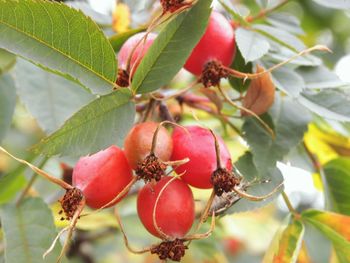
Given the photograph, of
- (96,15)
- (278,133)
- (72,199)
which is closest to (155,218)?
(72,199)

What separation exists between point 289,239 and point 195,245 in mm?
934

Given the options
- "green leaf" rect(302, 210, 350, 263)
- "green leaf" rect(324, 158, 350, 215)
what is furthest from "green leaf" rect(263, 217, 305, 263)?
"green leaf" rect(324, 158, 350, 215)

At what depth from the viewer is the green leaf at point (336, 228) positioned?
1.12m

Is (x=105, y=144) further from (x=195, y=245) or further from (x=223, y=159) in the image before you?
(x=195, y=245)

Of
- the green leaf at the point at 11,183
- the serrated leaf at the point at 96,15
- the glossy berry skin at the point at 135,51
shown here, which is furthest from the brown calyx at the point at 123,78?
the serrated leaf at the point at 96,15

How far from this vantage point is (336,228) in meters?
1.14

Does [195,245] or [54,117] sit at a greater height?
[54,117]

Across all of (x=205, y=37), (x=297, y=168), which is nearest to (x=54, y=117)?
(x=205, y=37)

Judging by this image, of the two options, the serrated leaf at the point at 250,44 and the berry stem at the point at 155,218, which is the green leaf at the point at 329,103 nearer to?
the serrated leaf at the point at 250,44

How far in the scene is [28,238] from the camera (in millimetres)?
1056

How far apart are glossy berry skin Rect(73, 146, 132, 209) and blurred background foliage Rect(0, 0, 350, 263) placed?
21cm

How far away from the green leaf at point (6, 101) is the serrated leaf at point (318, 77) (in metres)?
0.63

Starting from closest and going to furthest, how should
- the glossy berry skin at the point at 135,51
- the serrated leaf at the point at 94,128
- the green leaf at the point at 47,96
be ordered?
the serrated leaf at the point at 94,128 → the glossy berry skin at the point at 135,51 → the green leaf at the point at 47,96

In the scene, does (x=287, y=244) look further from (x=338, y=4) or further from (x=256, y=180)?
(x=338, y=4)
